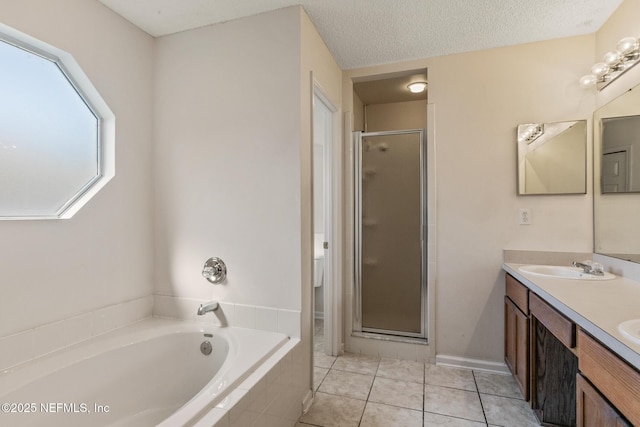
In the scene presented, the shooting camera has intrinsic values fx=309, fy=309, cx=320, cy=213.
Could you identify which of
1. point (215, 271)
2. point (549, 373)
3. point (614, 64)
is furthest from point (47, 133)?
point (614, 64)

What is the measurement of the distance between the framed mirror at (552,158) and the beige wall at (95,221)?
8.80 feet

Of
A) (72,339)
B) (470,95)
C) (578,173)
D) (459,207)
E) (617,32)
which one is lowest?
(72,339)

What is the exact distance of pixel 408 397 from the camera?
2.03m

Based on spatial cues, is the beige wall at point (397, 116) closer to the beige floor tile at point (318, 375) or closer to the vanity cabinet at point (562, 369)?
the vanity cabinet at point (562, 369)

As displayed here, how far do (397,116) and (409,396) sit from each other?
2720 millimetres

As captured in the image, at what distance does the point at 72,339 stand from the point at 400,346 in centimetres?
223

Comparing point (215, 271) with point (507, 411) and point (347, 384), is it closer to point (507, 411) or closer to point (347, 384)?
point (347, 384)

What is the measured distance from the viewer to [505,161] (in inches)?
91.8

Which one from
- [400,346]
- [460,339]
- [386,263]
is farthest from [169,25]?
[460,339]

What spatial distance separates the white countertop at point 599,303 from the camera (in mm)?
988

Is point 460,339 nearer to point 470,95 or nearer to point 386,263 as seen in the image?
point 386,263

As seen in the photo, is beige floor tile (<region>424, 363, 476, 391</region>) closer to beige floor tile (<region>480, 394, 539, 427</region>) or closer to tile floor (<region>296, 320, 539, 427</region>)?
tile floor (<region>296, 320, 539, 427</region>)

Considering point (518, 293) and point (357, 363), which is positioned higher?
point (518, 293)

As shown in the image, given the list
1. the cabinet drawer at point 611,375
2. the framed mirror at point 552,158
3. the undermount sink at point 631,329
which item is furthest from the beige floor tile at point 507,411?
the framed mirror at point 552,158
